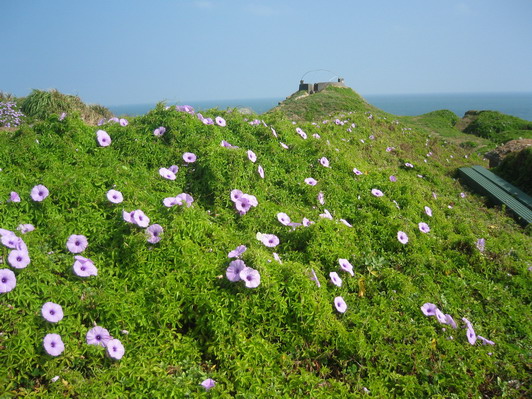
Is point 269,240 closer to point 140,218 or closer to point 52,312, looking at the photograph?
point 140,218

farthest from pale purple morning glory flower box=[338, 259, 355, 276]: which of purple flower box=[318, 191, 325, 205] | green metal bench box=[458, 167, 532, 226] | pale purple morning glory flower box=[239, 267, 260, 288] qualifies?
green metal bench box=[458, 167, 532, 226]

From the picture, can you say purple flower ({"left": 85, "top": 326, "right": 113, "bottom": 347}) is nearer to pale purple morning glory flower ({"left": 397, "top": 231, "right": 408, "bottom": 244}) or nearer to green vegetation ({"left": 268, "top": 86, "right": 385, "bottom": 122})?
pale purple morning glory flower ({"left": 397, "top": 231, "right": 408, "bottom": 244})

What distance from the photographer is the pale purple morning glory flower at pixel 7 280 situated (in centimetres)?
248

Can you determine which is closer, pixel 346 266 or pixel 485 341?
pixel 485 341

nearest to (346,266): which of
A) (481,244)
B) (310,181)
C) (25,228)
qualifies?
(310,181)

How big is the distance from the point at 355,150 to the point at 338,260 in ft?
16.0

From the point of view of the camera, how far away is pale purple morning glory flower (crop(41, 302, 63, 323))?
2439 millimetres

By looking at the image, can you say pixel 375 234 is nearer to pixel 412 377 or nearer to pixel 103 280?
pixel 412 377

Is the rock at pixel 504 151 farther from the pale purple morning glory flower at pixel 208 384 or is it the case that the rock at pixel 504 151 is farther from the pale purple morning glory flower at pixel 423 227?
the pale purple morning glory flower at pixel 208 384

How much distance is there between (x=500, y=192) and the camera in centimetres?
823

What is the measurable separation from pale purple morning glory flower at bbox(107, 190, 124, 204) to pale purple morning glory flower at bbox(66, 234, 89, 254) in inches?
18.4

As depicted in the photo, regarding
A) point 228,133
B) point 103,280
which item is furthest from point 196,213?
point 228,133

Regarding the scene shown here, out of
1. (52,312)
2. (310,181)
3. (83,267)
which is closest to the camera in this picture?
(52,312)

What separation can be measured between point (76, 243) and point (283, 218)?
209 centimetres
